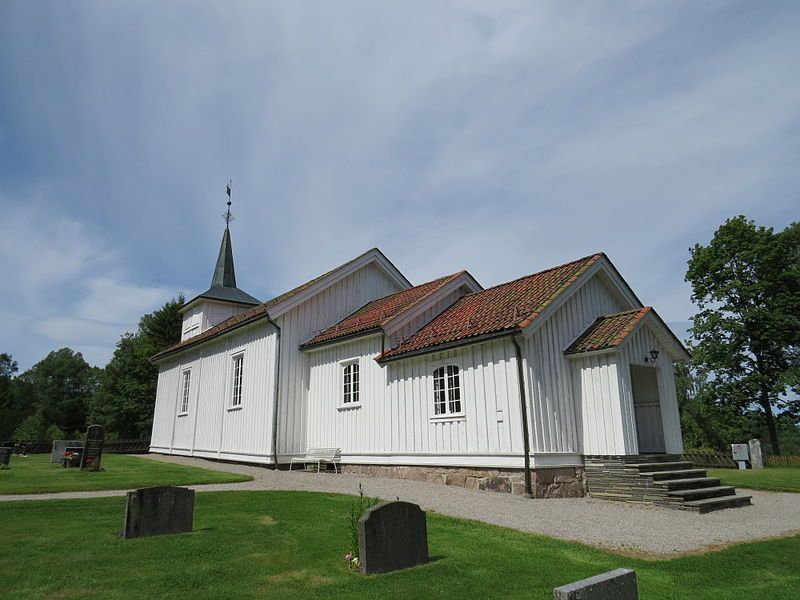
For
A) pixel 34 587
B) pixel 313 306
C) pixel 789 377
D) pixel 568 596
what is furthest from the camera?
pixel 789 377

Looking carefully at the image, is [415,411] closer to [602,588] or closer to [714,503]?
[714,503]

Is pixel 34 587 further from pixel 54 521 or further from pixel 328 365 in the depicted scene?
pixel 328 365

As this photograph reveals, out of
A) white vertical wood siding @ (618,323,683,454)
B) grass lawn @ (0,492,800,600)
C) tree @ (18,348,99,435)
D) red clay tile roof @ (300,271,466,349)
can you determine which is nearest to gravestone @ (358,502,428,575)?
grass lawn @ (0,492,800,600)

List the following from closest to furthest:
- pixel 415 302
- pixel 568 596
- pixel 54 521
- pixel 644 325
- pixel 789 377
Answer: pixel 568 596 → pixel 54 521 → pixel 644 325 → pixel 415 302 → pixel 789 377

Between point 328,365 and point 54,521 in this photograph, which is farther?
point 328,365

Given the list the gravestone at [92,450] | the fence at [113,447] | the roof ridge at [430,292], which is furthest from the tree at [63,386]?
the roof ridge at [430,292]

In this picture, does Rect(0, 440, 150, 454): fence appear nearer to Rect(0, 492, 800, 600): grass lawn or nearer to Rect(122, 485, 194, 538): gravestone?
Rect(0, 492, 800, 600): grass lawn

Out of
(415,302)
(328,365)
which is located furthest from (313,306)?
(415,302)

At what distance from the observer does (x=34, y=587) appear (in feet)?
17.4

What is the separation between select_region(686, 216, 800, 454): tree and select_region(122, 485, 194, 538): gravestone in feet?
101

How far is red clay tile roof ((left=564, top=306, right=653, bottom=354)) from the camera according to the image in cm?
1276

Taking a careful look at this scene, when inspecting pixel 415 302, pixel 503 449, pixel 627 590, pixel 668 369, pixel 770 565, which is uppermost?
pixel 415 302

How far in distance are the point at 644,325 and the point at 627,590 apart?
11215 millimetres

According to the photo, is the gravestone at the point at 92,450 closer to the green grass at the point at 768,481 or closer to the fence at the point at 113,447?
the fence at the point at 113,447
